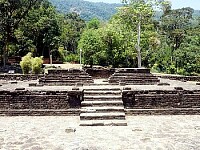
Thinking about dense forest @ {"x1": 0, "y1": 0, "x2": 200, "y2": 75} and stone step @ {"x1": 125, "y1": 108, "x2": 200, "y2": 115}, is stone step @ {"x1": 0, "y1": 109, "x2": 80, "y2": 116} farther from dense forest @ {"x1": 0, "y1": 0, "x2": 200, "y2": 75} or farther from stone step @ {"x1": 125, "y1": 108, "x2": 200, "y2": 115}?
dense forest @ {"x1": 0, "y1": 0, "x2": 200, "y2": 75}

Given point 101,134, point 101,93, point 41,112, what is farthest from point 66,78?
point 101,134

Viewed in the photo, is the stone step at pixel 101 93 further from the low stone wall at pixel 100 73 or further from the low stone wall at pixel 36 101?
the low stone wall at pixel 100 73

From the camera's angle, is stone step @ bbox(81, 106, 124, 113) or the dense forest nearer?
stone step @ bbox(81, 106, 124, 113)

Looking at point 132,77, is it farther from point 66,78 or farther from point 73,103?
point 73,103

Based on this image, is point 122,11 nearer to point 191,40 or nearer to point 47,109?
point 191,40

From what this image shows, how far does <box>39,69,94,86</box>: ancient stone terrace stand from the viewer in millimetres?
15922

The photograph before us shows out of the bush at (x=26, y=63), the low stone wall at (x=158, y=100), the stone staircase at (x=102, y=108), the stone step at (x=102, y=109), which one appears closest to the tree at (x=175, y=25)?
the bush at (x=26, y=63)

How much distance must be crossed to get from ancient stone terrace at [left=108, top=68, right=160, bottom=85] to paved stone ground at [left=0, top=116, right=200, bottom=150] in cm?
434

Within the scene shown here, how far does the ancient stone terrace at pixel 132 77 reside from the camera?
16328mm

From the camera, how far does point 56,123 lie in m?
11.2

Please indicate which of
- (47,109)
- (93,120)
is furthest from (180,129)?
(47,109)

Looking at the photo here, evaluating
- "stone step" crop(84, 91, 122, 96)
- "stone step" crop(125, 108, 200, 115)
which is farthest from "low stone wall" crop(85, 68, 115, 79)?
"stone step" crop(125, 108, 200, 115)

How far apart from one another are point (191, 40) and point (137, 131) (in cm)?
2661

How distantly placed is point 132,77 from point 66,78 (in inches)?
126
